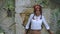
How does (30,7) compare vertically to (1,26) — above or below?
above

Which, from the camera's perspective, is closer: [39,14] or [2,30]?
[39,14]

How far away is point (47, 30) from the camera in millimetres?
2717

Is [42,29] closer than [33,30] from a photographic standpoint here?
No

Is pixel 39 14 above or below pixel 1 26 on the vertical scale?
above

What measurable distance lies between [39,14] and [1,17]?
57 cm

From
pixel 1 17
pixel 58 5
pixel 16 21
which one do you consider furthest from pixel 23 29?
pixel 58 5

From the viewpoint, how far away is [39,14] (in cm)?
263

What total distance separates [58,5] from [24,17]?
0.45 m

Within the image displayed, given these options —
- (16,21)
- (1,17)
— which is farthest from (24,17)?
(1,17)

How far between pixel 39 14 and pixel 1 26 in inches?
22.7

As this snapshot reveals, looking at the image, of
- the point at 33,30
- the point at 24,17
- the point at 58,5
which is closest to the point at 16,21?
the point at 24,17

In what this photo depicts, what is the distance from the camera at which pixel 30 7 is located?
114 inches

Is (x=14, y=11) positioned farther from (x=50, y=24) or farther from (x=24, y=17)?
(x=50, y=24)

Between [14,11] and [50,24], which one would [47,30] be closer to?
[50,24]
